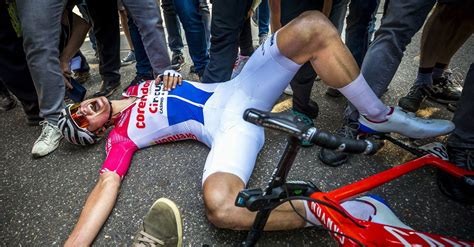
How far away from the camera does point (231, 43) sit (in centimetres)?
188

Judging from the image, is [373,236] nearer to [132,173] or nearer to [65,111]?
[132,173]

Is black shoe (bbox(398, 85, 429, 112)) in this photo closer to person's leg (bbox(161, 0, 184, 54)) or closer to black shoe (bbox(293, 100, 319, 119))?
black shoe (bbox(293, 100, 319, 119))

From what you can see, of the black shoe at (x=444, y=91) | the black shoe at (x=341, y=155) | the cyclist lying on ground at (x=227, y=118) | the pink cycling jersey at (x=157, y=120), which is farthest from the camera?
the black shoe at (x=444, y=91)

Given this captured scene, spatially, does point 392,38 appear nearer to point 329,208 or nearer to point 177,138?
point 329,208

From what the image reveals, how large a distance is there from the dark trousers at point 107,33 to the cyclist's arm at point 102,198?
1174 millimetres

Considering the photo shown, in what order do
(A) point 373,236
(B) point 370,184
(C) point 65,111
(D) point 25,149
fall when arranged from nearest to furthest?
1. (A) point 373,236
2. (B) point 370,184
3. (C) point 65,111
4. (D) point 25,149

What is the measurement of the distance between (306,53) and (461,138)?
34.0 inches

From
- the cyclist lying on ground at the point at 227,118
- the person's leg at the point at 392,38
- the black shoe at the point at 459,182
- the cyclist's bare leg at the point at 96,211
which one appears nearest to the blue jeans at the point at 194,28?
the cyclist lying on ground at the point at 227,118

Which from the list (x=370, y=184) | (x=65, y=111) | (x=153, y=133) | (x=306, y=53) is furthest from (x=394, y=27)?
(x=65, y=111)

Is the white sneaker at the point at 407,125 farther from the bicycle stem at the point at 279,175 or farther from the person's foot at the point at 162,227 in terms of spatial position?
the person's foot at the point at 162,227

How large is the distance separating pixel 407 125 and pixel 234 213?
961 millimetres

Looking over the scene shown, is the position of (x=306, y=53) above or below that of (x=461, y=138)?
above

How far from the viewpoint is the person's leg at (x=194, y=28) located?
2.21 metres

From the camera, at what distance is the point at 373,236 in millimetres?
869
